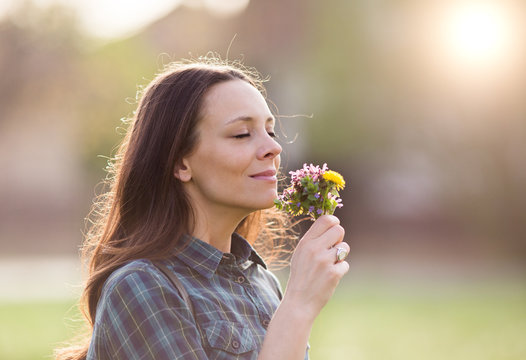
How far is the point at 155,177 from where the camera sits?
3.03 metres

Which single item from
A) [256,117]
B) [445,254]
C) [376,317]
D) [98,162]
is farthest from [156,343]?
[98,162]

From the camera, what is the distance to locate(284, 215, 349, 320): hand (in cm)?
270

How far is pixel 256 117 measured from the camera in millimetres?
2980

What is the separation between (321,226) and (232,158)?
427 millimetres

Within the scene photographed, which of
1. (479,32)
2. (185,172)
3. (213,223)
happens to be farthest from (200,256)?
(479,32)

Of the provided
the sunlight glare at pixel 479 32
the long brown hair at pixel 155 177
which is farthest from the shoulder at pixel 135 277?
the sunlight glare at pixel 479 32

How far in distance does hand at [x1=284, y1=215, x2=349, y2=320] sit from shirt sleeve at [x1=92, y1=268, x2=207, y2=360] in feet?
1.24

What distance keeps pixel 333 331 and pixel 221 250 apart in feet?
27.1

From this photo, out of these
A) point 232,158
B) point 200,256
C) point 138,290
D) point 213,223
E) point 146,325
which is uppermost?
point 232,158

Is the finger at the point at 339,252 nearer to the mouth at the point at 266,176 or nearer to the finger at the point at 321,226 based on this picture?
the finger at the point at 321,226

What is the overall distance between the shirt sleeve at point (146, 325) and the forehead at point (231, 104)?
739mm

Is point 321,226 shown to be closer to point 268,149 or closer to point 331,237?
point 331,237

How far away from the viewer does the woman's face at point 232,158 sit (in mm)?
2920

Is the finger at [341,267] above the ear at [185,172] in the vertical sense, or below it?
below
